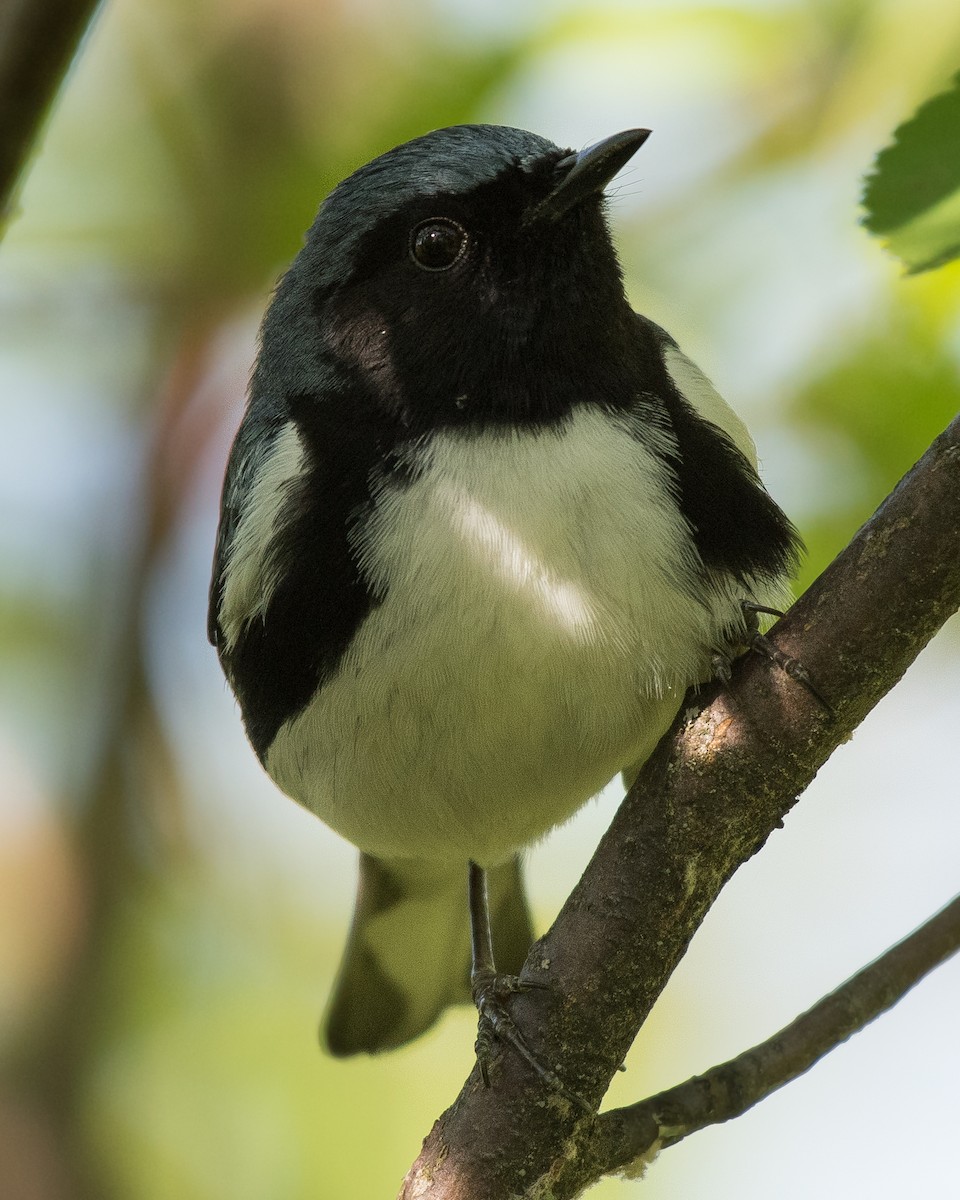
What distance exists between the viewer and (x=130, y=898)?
15.7ft

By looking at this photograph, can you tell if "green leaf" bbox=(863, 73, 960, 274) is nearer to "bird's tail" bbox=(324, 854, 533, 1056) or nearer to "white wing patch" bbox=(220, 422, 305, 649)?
"white wing patch" bbox=(220, 422, 305, 649)

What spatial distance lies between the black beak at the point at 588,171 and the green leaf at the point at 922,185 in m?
1.21

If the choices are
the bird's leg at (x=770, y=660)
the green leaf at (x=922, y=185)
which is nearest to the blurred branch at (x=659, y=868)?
the bird's leg at (x=770, y=660)

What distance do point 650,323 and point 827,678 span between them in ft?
4.54

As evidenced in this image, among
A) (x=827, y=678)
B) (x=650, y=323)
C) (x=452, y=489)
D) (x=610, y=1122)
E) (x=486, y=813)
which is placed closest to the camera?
(x=827, y=678)

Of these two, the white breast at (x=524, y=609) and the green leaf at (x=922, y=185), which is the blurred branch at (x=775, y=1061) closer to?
the white breast at (x=524, y=609)

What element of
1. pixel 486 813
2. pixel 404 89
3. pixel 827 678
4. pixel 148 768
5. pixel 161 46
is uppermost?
pixel 161 46

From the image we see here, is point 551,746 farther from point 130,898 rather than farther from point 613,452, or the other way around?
point 130,898

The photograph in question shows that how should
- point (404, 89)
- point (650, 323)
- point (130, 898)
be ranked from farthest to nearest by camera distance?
point (130, 898)
point (404, 89)
point (650, 323)

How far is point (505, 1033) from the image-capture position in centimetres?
255

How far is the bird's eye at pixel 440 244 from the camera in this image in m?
3.24

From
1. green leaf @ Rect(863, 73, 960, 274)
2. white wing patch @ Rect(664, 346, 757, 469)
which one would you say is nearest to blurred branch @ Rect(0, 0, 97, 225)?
green leaf @ Rect(863, 73, 960, 274)

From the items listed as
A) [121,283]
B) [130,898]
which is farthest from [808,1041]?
[121,283]

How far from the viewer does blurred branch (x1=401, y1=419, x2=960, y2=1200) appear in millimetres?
2369
